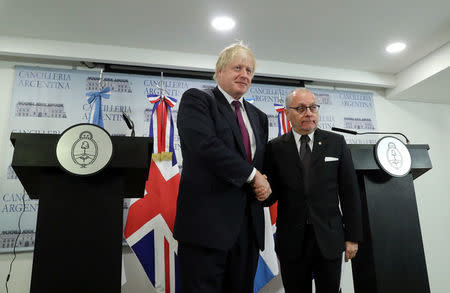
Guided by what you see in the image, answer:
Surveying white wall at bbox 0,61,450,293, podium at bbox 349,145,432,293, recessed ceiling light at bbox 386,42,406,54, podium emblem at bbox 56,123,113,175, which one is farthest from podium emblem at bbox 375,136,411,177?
white wall at bbox 0,61,450,293

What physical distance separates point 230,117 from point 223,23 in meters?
1.87

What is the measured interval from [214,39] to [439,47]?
7.89 feet

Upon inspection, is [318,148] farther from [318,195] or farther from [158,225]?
[158,225]

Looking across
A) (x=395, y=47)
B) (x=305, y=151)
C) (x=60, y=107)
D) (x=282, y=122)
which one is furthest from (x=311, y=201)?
(x=395, y=47)

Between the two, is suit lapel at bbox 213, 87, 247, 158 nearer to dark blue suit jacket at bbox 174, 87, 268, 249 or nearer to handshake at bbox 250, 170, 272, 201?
dark blue suit jacket at bbox 174, 87, 268, 249

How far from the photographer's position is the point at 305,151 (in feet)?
5.07

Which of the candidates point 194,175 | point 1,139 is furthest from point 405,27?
point 1,139

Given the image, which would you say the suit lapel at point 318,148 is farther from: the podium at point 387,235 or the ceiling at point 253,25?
the ceiling at point 253,25

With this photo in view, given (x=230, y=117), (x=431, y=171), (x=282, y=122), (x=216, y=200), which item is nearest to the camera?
(x=216, y=200)

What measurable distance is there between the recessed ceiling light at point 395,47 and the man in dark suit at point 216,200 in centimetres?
280

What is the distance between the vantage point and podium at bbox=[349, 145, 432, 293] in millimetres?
1681

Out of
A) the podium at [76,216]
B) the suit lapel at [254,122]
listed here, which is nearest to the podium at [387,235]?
the suit lapel at [254,122]

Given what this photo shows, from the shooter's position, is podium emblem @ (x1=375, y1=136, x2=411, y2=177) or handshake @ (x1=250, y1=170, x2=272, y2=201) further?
podium emblem @ (x1=375, y1=136, x2=411, y2=177)

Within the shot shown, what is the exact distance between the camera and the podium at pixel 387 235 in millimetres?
1681
